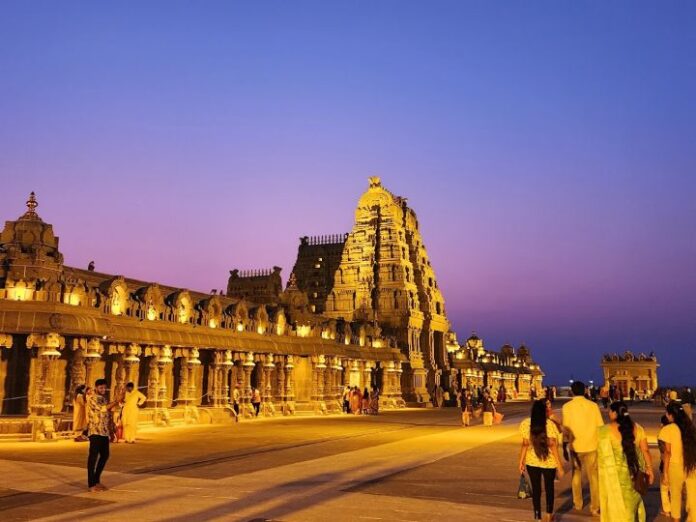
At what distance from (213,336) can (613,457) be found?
1215 inches

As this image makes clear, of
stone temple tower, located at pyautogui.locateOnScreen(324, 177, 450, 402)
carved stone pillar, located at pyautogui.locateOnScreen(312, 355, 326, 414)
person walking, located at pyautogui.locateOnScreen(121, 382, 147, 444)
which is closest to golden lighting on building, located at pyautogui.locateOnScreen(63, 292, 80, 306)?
person walking, located at pyautogui.locateOnScreen(121, 382, 147, 444)

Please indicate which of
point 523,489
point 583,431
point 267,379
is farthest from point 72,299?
point 583,431

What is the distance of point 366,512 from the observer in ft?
35.4

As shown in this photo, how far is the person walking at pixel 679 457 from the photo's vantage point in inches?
379

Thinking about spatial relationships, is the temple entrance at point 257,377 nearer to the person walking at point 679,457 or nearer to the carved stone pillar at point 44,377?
the carved stone pillar at point 44,377

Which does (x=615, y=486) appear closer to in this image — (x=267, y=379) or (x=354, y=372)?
(x=267, y=379)

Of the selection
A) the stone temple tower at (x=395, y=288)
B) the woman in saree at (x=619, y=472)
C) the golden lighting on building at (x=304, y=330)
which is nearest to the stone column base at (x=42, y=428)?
the woman in saree at (x=619, y=472)

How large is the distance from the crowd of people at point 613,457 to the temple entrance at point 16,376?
24.3 metres

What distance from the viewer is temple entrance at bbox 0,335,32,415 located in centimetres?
2806

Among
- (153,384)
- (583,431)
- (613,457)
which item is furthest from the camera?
(153,384)

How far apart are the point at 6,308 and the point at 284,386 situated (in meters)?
22.8

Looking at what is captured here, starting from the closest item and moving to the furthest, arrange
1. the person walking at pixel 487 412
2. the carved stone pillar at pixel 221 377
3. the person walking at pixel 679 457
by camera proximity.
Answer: the person walking at pixel 679 457, the person walking at pixel 487 412, the carved stone pillar at pixel 221 377

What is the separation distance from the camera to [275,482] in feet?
45.6

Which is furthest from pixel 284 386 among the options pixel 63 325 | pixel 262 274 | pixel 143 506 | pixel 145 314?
pixel 262 274
